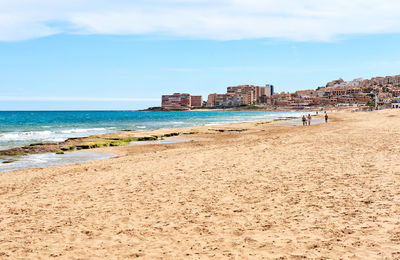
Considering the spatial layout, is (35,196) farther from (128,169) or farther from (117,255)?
(117,255)

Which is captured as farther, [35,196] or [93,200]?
[35,196]

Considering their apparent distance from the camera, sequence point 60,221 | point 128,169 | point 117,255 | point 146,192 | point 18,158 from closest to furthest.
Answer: point 117,255 < point 60,221 < point 146,192 < point 128,169 < point 18,158

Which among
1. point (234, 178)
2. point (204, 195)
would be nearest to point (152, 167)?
point (234, 178)

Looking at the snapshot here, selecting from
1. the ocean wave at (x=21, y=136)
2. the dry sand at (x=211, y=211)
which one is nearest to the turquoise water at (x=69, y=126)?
the ocean wave at (x=21, y=136)

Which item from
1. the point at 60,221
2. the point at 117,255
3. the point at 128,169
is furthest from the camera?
Answer: the point at 128,169

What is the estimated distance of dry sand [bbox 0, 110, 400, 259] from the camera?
246 inches

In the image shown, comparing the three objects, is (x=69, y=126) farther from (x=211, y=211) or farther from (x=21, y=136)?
(x=211, y=211)

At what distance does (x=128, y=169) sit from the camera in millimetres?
14734

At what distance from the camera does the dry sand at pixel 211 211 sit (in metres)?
6.24

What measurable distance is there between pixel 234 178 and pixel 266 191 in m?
2.08

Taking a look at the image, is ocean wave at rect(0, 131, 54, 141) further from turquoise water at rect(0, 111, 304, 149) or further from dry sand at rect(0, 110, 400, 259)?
dry sand at rect(0, 110, 400, 259)

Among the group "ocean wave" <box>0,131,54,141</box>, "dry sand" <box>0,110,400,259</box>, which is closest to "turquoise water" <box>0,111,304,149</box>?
"ocean wave" <box>0,131,54,141</box>

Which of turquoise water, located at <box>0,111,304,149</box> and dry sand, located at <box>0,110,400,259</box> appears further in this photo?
turquoise water, located at <box>0,111,304,149</box>

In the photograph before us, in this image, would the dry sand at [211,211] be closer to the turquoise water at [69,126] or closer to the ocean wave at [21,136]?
the turquoise water at [69,126]
